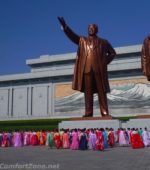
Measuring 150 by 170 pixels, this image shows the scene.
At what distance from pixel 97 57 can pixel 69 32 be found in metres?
1.28

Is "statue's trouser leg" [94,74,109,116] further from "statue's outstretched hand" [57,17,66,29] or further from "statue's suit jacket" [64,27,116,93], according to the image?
"statue's outstretched hand" [57,17,66,29]

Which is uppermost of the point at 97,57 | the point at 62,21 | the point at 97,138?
the point at 62,21

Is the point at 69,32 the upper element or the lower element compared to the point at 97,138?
upper

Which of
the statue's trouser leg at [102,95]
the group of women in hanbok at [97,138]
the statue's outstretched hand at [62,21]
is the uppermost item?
the statue's outstretched hand at [62,21]

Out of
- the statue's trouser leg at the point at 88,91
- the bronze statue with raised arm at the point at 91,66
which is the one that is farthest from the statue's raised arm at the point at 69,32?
the statue's trouser leg at the point at 88,91

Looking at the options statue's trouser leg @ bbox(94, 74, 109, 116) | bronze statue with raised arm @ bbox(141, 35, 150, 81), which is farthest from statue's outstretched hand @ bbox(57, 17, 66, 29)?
bronze statue with raised arm @ bbox(141, 35, 150, 81)

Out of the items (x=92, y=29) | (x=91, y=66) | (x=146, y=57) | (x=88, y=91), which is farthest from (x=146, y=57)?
(x=88, y=91)

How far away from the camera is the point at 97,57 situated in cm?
1196

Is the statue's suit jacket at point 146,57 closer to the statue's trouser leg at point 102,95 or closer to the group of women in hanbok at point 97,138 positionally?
the statue's trouser leg at point 102,95

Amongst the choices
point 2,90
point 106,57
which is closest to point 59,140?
point 106,57

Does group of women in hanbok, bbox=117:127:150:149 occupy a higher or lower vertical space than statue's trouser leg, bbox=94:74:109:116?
lower

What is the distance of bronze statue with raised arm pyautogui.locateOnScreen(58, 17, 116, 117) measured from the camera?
11930 mm

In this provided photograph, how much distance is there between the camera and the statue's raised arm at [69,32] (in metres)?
11.6

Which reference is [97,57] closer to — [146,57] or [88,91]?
[88,91]
